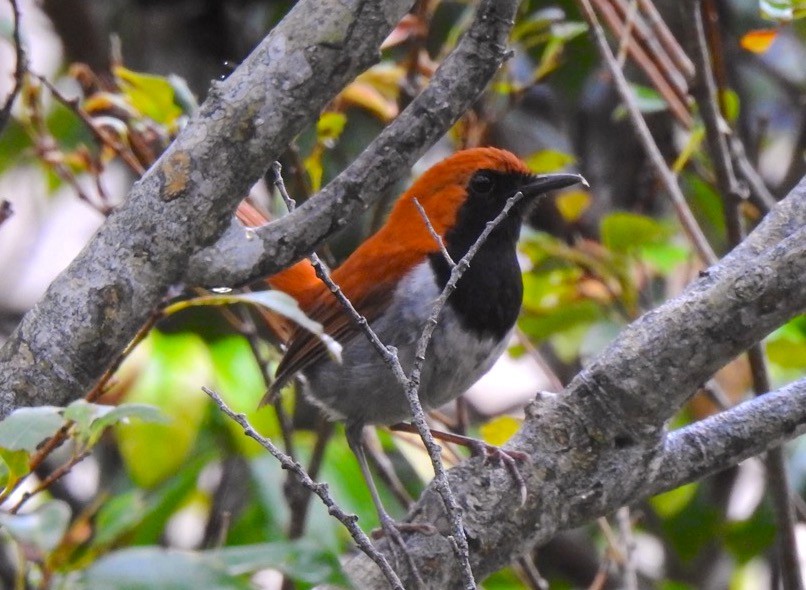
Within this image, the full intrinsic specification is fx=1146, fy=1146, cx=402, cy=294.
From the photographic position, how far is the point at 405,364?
321 cm

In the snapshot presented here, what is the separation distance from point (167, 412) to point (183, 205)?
1756 millimetres

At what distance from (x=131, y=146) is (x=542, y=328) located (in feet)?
4.82

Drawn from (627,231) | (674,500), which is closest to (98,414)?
(627,231)

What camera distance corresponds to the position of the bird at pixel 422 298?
3.21m

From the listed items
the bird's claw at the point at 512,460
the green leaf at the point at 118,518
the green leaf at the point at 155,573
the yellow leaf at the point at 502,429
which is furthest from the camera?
the yellow leaf at the point at 502,429

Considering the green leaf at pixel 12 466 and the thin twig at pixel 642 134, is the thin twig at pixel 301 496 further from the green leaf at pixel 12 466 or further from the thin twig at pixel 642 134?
the green leaf at pixel 12 466

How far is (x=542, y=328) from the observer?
3879 millimetres

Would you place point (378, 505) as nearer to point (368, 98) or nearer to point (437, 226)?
point (437, 226)

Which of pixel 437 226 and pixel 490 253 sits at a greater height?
pixel 437 226

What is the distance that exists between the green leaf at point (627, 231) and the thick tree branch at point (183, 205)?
1.73 meters

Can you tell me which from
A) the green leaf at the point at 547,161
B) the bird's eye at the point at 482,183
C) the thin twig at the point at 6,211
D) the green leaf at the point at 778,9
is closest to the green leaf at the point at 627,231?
the green leaf at the point at 547,161

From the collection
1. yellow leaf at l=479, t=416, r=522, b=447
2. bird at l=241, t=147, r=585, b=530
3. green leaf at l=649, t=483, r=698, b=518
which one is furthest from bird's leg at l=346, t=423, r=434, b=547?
green leaf at l=649, t=483, r=698, b=518

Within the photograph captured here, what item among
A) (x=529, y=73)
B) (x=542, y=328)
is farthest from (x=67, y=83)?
(x=542, y=328)

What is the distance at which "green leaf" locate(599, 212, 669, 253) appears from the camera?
3.53 meters
